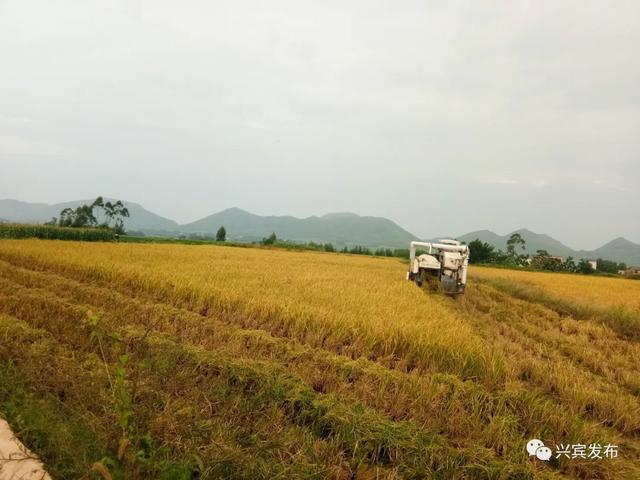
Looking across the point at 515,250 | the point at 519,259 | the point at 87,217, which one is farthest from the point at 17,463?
the point at 87,217

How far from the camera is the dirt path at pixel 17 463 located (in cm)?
233

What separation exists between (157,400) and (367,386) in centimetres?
207

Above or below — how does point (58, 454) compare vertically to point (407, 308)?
below

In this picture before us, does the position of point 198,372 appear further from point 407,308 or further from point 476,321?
point 476,321

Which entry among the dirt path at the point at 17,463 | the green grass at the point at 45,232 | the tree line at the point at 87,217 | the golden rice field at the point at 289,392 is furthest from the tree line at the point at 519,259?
the tree line at the point at 87,217

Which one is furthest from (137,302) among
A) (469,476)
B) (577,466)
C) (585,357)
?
(585,357)

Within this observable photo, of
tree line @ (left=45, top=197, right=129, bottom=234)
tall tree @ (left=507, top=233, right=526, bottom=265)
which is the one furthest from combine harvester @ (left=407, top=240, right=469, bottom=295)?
tree line @ (left=45, top=197, right=129, bottom=234)

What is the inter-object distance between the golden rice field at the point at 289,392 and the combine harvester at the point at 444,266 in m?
4.20

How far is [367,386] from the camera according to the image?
12.6 ft

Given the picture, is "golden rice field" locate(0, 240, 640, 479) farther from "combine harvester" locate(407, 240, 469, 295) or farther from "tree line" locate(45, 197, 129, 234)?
"tree line" locate(45, 197, 129, 234)

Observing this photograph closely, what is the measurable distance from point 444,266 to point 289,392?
29.9 feet

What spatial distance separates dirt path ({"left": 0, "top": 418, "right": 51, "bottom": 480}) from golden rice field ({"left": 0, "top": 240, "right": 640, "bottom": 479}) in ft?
0.22

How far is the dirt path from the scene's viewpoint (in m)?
2.33

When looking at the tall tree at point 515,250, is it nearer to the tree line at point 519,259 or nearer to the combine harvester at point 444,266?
the tree line at point 519,259
